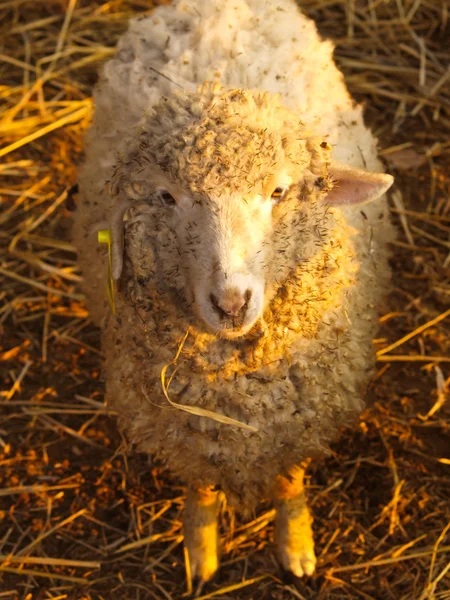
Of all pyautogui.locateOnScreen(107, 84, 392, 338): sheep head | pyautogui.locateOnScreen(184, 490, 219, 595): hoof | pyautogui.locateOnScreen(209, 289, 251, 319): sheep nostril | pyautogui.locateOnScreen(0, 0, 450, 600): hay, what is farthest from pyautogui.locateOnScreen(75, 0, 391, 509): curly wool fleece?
pyautogui.locateOnScreen(0, 0, 450, 600): hay

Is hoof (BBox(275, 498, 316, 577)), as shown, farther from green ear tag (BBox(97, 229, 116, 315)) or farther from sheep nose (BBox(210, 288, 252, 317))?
sheep nose (BBox(210, 288, 252, 317))

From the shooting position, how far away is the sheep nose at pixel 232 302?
177 centimetres

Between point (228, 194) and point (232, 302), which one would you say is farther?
point (228, 194)

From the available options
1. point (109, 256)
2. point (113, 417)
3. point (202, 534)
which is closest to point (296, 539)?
point (202, 534)

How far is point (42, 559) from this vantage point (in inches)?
115

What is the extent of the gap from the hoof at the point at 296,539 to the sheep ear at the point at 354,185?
1268 millimetres

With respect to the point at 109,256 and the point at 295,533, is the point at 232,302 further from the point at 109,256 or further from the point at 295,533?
the point at 295,533

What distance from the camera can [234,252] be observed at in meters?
1.81

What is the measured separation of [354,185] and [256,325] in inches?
20.7

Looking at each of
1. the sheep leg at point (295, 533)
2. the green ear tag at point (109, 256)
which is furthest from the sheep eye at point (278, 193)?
the sheep leg at point (295, 533)

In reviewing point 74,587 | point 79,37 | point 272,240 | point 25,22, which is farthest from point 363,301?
point 25,22

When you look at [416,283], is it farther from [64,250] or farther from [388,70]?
[64,250]

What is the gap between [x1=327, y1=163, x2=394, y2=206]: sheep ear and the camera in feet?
6.89

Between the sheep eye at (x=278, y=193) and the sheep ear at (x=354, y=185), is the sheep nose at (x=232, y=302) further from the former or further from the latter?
the sheep ear at (x=354, y=185)
